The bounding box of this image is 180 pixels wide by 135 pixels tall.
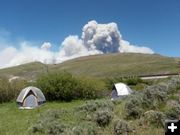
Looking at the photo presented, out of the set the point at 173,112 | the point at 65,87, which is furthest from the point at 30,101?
the point at 173,112

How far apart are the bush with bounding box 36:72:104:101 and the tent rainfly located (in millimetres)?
5308

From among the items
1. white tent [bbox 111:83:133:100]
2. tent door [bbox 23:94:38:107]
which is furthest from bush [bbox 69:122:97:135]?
white tent [bbox 111:83:133:100]

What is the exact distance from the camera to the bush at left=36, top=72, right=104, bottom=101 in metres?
43.6

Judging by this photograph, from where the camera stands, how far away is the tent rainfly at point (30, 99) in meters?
36.6

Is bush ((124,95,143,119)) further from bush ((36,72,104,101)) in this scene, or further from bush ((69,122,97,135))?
bush ((36,72,104,101))

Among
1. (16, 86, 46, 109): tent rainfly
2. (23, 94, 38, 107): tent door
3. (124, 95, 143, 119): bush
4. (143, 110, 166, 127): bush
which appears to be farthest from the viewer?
(23, 94, 38, 107): tent door

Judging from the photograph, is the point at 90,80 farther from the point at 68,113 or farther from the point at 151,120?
the point at 151,120

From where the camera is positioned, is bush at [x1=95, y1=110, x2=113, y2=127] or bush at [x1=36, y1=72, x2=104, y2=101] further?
bush at [x1=36, y1=72, x2=104, y2=101]

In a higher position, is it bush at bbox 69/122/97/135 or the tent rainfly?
the tent rainfly

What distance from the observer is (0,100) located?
4503 cm

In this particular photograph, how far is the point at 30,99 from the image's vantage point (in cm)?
3725

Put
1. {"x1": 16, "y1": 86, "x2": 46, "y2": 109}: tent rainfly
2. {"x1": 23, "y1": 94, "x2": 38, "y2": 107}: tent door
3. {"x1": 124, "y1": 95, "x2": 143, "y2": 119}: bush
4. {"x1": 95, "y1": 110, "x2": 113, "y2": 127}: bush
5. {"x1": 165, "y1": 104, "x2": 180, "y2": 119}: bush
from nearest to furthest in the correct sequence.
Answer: {"x1": 165, "y1": 104, "x2": 180, "y2": 119}: bush
{"x1": 95, "y1": 110, "x2": 113, "y2": 127}: bush
{"x1": 124, "y1": 95, "x2": 143, "y2": 119}: bush
{"x1": 16, "y1": 86, "x2": 46, "y2": 109}: tent rainfly
{"x1": 23, "y1": 94, "x2": 38, "y2": 107}: tent door

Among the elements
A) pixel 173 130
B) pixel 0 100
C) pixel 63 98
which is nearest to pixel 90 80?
pixel 63 98

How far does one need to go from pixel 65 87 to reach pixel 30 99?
24.8 feet
